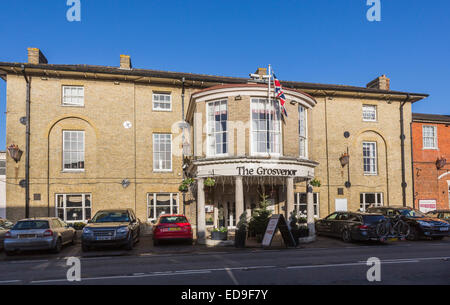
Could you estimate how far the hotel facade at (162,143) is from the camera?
17.5 meters

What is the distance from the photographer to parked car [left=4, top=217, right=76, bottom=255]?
1368cm

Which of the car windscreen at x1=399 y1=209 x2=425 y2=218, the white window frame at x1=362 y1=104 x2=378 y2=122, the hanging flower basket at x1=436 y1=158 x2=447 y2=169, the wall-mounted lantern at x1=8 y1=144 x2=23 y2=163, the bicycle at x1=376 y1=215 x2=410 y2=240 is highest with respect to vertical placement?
the white window frame at x1=362 y1=104 x2=378 y2=122

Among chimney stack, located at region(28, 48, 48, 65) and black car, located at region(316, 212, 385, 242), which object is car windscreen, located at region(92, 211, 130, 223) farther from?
chimney stack, located at region(28, 48, 48, 65)

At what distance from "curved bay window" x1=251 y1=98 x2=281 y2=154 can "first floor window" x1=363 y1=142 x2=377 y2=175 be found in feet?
33.4

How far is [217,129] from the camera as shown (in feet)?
58.5

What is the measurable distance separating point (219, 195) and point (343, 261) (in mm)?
11457

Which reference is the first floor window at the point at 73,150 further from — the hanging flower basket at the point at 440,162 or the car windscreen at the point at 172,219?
the hanging flower basket at the point at 440,162

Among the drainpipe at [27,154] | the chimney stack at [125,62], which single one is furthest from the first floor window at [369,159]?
the drainpipe at [27,154]

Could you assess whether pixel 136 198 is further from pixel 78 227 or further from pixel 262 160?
pixel 262 160

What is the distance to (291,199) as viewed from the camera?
17438mm

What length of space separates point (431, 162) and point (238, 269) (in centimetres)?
2131

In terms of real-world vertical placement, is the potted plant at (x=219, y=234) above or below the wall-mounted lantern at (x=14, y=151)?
below

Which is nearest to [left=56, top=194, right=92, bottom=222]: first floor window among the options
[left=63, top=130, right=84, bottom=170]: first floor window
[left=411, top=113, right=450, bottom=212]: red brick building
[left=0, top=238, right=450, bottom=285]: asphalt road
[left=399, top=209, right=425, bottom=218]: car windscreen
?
[left=63, top=130, right=84, bottom=170]: first floor window

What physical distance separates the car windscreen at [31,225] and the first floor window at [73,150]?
256 inches
